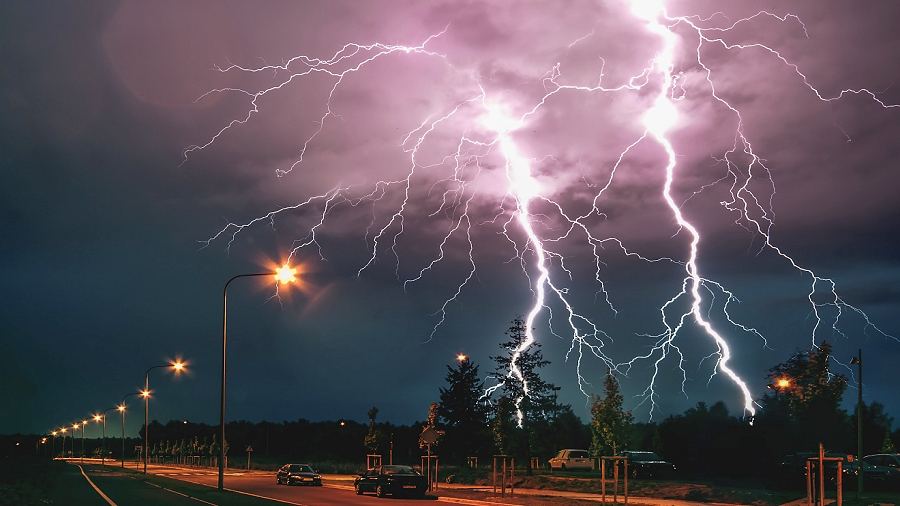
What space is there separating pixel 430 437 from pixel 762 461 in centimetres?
2156

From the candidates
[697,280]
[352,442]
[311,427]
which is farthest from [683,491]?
[311,427]

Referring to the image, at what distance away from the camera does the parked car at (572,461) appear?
49562 mm

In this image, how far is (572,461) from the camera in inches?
1955

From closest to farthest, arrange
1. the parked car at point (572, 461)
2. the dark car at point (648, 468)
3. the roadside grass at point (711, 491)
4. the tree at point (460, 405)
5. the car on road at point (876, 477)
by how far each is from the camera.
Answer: the roadside grass at point (711, 491) < the car on road at point (876, 477) < the dark car at point (648, 468) < the parked car at point (572, 461) < the tree at point (460, 405)

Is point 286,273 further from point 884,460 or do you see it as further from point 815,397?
point 884,460

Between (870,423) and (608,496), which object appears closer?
(608,496)

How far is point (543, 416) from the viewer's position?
4788 centimetres

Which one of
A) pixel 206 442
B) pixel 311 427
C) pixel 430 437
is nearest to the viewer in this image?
pixel 430 437

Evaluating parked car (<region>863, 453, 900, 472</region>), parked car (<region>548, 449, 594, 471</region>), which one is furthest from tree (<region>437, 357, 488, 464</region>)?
parked car (<region>863, 453, 900, 472</region>)

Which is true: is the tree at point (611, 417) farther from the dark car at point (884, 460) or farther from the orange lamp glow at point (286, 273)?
the orange lamp glow at point (286, 273)

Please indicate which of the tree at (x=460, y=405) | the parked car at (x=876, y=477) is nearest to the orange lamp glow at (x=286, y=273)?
the parked car at (x=876, y=477)

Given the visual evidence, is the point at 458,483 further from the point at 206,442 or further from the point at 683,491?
the point at 206,442

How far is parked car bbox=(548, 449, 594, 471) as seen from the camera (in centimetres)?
4956

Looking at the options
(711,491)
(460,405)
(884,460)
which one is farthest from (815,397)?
(460,405)
